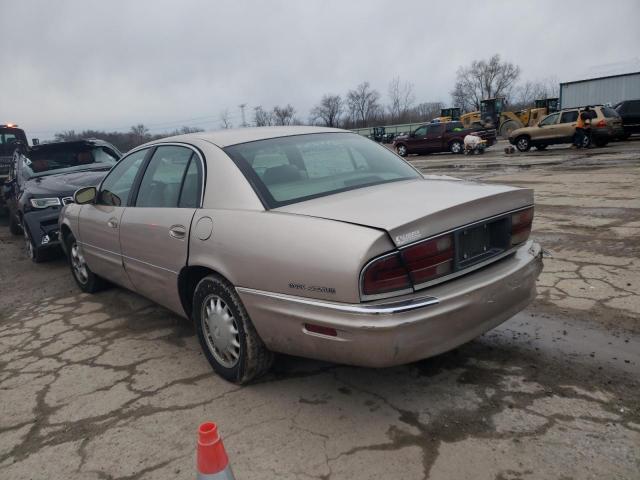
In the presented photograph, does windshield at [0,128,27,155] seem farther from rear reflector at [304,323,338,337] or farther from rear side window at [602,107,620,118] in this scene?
rear side window at [602,107,620,118]

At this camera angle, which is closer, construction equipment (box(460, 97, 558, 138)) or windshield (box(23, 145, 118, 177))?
windshield (box(23, 145, 118, 177))

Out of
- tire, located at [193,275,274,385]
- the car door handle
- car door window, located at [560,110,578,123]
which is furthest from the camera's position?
car door window, located at [560,110,578,123]

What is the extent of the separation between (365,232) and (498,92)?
9578 centimetres

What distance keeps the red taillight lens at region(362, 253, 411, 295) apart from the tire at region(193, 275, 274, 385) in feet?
2.89

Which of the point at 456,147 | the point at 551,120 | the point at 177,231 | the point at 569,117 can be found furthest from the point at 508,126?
the point at 177,231

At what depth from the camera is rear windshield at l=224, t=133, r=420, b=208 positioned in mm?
2967

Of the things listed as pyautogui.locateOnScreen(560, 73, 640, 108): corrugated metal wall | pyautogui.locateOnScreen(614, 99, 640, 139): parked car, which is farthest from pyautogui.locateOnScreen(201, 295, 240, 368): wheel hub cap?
pyautogui.locateOnScreen(560, 73, 640, 108): corrugated metal wall

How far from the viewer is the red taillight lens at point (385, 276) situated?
2262 millimetres

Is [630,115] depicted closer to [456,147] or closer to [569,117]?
[569,117]

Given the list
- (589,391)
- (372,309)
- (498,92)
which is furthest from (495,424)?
(498,92)

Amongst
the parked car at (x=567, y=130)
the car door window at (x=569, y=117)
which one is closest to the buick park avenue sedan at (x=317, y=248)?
the parked car at (x=567, y=130)

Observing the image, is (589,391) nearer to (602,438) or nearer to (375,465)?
(602,438)

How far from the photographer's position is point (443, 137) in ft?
79.6

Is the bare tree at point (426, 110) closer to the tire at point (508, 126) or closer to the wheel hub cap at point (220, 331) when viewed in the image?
the tire at point (508, 126)
